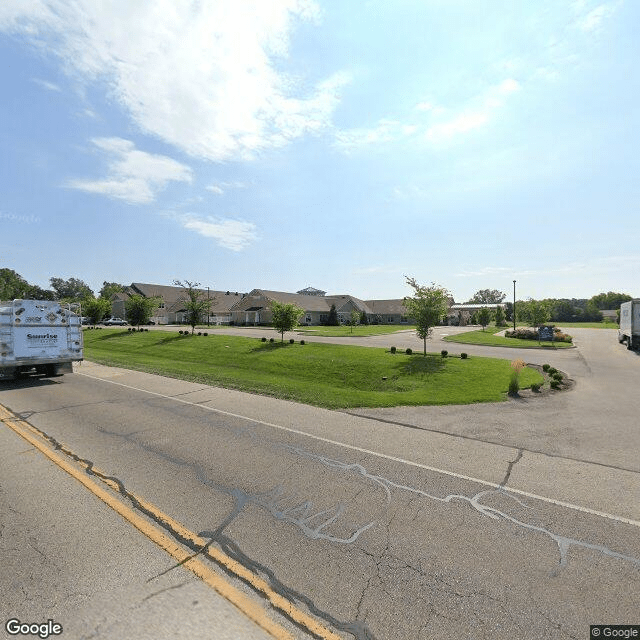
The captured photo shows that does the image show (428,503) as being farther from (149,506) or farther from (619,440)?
(619,440)

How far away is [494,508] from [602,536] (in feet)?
3.84

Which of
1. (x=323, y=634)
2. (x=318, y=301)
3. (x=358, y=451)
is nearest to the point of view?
(x=323, y=634)

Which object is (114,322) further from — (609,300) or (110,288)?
(609,300)

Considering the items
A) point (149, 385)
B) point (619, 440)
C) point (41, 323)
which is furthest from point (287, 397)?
point (41, 323)

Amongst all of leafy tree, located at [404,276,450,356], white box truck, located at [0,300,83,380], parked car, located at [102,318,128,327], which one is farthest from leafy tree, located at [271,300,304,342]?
parked car, located at [102,318,128,327]

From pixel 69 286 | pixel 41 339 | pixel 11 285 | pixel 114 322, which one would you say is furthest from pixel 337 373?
pixel 69 286

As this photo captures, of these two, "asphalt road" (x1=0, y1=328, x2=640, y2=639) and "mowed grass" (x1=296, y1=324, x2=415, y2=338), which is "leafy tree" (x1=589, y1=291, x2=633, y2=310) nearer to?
"mowed grass" (x1=296, y1=324, x2=415, y2=338)

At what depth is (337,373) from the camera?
1723cm

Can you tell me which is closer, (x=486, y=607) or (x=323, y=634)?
(x=323, y=634)

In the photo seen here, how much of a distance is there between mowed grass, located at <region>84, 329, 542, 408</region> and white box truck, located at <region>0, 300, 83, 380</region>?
352 centimetres

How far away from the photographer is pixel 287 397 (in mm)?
11938

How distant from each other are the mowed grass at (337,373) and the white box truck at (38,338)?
3.52 meters

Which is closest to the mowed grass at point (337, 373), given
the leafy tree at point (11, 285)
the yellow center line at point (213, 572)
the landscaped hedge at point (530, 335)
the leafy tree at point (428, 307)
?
the leafy tree at point (428, 307)

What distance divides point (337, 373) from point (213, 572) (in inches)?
536
